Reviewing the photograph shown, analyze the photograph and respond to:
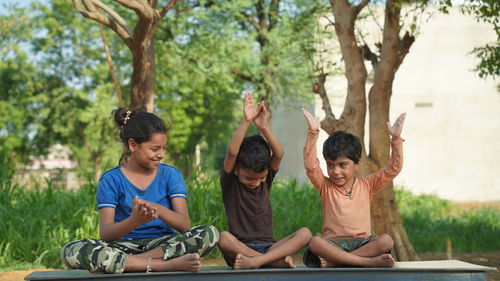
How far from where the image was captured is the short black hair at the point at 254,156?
14.3 feet

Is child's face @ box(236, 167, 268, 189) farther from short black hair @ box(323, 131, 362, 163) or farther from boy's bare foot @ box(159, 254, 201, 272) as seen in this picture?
boy's bare foot @ box(159, 254, 201, 272)

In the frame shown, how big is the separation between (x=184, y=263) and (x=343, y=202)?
117 centimetres

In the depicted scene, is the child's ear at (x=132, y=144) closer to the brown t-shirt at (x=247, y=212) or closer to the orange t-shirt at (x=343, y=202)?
the brown t-shirt at (x=247, y=212)

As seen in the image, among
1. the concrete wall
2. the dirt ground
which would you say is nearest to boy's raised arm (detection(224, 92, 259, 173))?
the dirt ground

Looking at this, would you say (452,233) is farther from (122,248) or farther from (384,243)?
(122,248)

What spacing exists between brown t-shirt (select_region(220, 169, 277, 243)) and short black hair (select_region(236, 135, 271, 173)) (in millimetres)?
148

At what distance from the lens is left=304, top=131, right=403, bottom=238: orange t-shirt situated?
4492 millimetres

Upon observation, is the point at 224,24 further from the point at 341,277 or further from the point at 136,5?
the point at 341,277

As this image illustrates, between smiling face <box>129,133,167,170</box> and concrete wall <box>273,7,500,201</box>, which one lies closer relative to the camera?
smiling face <box>129,133,167,170</box>

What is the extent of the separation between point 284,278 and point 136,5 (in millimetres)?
4119

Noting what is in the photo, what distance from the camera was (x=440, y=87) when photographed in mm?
22719

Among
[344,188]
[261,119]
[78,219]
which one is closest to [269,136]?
[261,119]

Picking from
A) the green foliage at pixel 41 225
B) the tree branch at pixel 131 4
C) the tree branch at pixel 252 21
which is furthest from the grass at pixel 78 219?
the tree branch at pixel 252 21

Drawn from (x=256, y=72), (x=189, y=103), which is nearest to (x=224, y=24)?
(x=256, y=72)
